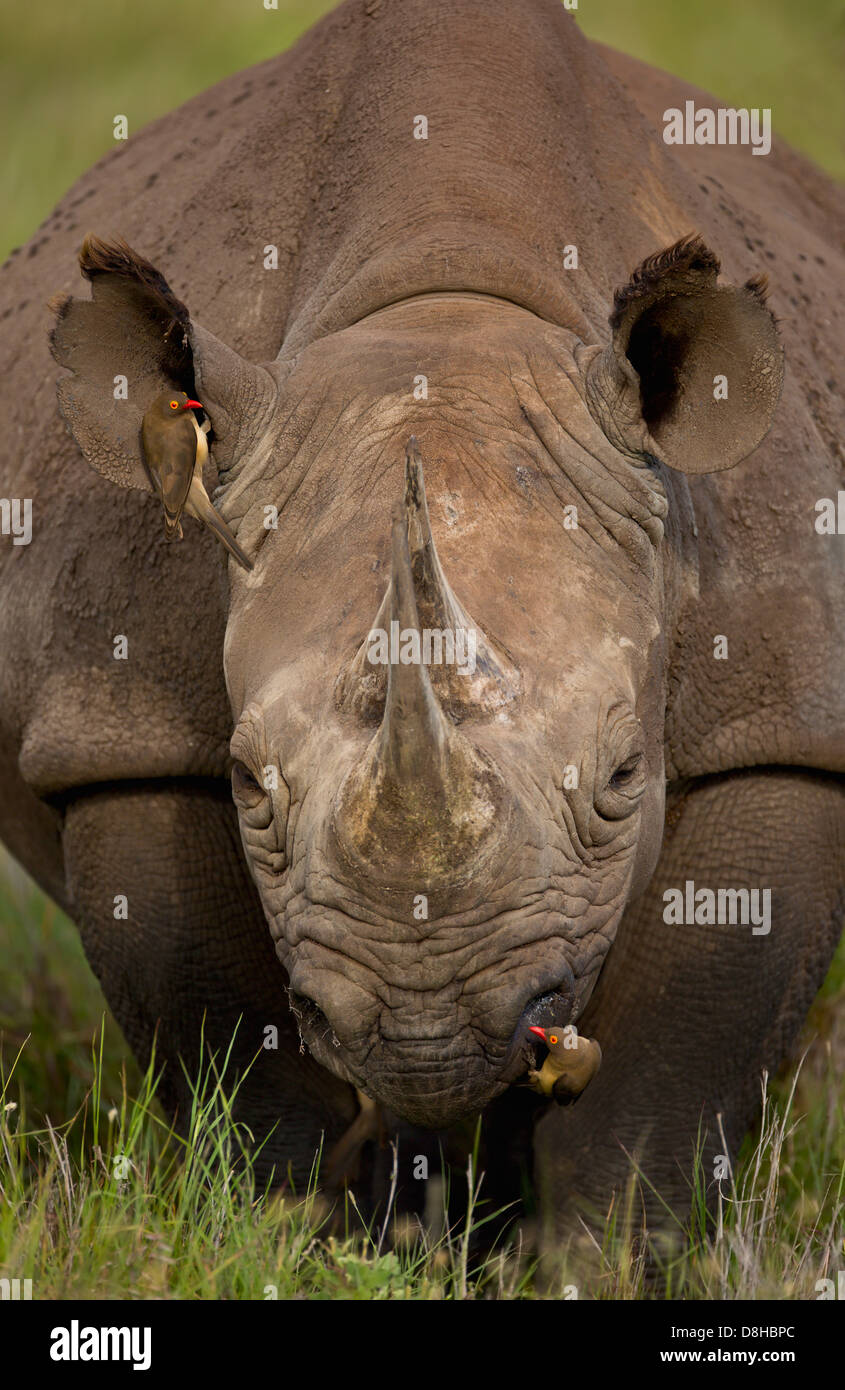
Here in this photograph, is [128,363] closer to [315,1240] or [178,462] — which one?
[178,462]

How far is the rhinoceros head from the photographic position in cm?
352

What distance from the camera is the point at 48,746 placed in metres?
4.92

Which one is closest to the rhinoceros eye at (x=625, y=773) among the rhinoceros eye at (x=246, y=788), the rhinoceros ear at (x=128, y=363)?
the rhinoceros eye at (x=246, y=788)

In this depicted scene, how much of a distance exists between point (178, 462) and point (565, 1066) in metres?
1.42

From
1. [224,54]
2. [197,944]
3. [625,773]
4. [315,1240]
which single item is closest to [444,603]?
[625,773]

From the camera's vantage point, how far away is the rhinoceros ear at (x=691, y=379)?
4.19 m

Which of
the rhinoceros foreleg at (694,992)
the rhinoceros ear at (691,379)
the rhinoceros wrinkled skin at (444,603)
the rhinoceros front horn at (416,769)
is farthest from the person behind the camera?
the rhinoceros foreleg at (694,992)

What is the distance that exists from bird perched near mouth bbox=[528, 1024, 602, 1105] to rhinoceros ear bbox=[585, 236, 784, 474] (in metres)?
1.21

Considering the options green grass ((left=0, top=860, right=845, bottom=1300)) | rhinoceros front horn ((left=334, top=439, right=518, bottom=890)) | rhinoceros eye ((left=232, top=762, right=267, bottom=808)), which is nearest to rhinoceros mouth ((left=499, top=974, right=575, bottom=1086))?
rhinoceros front horn ((left=334, top=439, right=518, bottom=890))

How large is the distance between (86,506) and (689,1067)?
1.93 m

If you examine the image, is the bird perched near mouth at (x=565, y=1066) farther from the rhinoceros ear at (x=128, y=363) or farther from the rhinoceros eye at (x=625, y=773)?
the rhinoceros ear at (x=128, y=363)

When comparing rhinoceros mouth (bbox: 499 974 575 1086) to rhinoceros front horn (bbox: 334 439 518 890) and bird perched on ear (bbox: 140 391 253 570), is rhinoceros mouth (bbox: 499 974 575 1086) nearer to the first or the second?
rhinoceros front horn (bbox: 334 439 518 890)

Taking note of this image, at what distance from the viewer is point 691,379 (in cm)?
428

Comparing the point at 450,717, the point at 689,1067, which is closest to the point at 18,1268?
the point at 450,717
